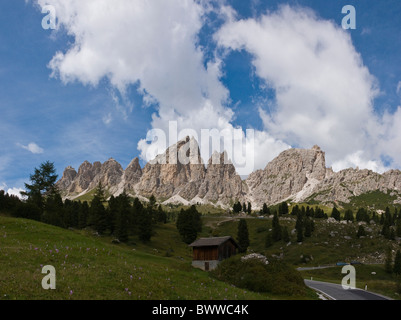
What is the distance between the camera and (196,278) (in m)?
28.9

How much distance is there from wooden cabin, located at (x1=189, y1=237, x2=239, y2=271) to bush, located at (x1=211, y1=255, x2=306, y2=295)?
55.1 ft

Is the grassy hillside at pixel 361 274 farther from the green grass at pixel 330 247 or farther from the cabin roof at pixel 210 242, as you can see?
the cabin roof at pixel 210 242

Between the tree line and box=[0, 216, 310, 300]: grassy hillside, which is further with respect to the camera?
the tree line

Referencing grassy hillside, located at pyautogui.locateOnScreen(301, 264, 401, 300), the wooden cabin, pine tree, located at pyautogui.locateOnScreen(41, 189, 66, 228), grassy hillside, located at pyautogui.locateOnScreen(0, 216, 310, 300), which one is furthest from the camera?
grassy hillside, located at pyautogui.locateOnScreen(301, 264, 401, 300)

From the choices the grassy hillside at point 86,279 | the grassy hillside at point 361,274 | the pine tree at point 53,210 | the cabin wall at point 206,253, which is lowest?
the grassy hillside at point 361,274

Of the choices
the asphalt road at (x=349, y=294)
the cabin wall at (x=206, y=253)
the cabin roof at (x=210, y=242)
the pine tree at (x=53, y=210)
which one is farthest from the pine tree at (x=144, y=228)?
the asphalt road at (x=349, y=294)

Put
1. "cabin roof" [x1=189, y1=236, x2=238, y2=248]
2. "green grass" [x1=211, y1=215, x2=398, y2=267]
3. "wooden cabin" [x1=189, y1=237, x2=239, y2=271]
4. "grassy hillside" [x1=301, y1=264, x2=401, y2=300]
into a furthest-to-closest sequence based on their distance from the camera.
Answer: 1. "green grass" [x1=211, y1=215, x2=398, y2=267]
2. "grassy hillside" [x1=301, y1=264, x2=401, y2=300]
3. "cabin roof" [x1=189, y1=236, x2=238, y2=248]
4. "wooden cabin" [x1=189, y1=237, x2=239, y2=271]

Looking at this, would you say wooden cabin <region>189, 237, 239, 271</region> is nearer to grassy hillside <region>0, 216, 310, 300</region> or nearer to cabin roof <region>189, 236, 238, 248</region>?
cabin roof <region>189, 236, 238, 248</region>

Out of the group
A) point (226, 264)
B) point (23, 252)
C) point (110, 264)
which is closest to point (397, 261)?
point (226, 264)

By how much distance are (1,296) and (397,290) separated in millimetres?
45805

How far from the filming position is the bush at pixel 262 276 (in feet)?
107

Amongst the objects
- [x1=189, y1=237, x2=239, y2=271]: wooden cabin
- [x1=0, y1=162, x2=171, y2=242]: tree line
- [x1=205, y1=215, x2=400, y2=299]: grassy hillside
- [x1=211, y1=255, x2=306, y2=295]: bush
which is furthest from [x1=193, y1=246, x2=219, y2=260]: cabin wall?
[x1=205, y1=215, x2=400, y2=299]: grassy hillside

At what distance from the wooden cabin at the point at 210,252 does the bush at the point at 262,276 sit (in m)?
16.8

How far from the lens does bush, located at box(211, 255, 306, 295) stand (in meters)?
32.7
